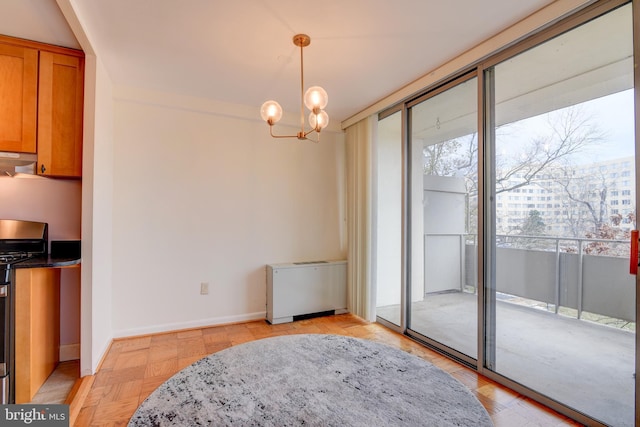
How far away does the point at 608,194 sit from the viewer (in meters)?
1.75

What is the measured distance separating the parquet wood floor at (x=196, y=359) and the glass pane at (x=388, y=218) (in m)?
0.40

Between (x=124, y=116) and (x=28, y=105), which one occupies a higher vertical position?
(x=124, y=116)

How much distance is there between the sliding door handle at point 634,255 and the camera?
159 centimetres

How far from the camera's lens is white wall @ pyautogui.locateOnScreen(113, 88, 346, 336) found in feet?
10.1

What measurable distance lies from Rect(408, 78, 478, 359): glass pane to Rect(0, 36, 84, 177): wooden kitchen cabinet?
2988 millimetres

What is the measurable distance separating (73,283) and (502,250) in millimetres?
3533

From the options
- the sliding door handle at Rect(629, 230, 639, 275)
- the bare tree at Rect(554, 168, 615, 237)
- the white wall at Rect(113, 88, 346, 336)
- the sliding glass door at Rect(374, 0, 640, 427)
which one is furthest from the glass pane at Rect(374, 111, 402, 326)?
the sliding door handle at Rect(629, 230, 639, 275)

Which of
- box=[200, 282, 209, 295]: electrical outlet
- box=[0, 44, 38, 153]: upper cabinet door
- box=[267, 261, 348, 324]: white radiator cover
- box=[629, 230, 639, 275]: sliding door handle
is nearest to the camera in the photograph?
box=[629, 230, 639, 275]: sliding door handle

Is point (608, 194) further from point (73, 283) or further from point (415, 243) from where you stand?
point (73, 283)

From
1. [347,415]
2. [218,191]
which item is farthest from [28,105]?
[347,415]

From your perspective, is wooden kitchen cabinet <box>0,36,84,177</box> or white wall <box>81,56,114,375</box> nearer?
wooden kitchen cabinet <box>0,36,84,177</box>

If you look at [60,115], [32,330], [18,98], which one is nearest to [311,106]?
[60,115]

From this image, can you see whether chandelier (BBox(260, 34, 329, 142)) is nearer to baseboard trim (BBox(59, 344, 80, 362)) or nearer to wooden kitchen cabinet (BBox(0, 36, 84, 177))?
wooden kitchen cabinet (BBox(0, 36, 84, 177))

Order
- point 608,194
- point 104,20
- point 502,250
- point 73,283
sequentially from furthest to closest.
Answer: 1. point 73,283
2. point 502,250
3. point 104,20
4. point 608,194
